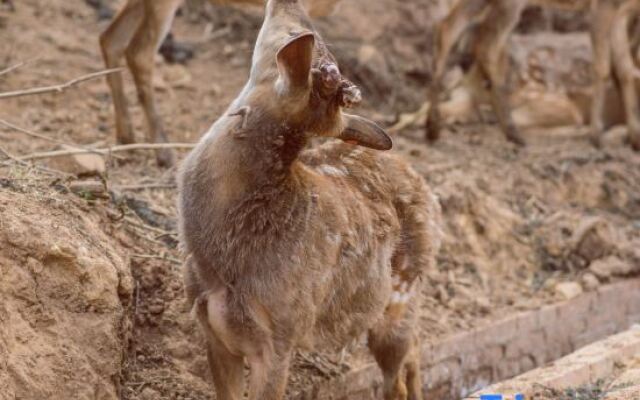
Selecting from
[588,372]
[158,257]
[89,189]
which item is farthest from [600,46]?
[89,189]

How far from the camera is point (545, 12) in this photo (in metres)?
12.9

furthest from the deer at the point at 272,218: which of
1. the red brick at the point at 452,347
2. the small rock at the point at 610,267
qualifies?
the small rock at the point at 610,267

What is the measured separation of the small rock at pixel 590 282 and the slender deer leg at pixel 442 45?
2.10 metres

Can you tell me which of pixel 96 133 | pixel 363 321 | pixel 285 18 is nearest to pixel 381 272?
pixel 363 321

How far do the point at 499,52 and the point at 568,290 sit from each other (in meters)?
3.04

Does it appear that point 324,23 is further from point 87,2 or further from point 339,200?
point 339,200

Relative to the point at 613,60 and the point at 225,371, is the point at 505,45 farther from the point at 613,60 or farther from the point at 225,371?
the point at 225,371

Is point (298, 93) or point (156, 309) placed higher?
point (298, 93)

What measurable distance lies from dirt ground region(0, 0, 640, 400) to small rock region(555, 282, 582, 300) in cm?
2

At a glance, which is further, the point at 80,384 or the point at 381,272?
the point at 381,272

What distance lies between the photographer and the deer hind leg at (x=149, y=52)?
23.8 feet

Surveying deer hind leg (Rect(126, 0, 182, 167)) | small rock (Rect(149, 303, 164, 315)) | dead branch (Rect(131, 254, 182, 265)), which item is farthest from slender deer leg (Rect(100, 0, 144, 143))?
small rock (Rect(149, 303, 164, 315))

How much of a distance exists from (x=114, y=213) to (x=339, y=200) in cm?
144

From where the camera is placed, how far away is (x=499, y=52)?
10273mm
